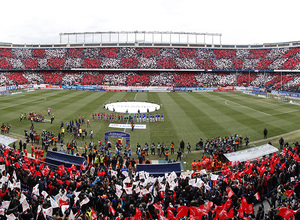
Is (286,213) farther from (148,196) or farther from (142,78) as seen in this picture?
(142,78)

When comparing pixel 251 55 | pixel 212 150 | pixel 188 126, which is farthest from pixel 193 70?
pixel 212 150

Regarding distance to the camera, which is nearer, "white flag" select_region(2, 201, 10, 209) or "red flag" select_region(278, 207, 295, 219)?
"red flag" select_region(278, 207, 295, 219)

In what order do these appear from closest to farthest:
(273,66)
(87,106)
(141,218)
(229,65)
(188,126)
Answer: (141,218)
(188,126)
(87,106)
(273,66)
(229,65)

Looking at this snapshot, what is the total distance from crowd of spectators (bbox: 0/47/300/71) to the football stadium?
426mm

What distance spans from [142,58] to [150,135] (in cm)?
6755

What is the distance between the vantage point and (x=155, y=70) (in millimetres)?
86312

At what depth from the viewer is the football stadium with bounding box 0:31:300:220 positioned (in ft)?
38.4

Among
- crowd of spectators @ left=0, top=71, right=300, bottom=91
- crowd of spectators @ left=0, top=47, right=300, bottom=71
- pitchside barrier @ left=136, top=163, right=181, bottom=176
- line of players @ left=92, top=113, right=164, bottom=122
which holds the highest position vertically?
crowd of spectators @ left=0, top=47, right=300, bottom=71

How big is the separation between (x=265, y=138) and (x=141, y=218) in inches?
881

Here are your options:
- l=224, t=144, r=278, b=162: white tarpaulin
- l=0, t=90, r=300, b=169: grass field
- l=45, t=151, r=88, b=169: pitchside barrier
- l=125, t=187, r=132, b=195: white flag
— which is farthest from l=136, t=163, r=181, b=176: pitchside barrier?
l=224, t=144, r=278, b=162: white tarpaulin

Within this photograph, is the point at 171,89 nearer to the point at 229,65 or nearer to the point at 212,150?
the point at 229,65

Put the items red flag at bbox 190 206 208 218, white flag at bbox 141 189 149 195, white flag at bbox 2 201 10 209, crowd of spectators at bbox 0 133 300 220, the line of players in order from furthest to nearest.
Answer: the line of players
white flag at bbox 141 189 149 195
white flag at bbox 2 201 10 209
crowd of spectators at bbox 0 133 300 220
red flag at bbox 190 206 208 218

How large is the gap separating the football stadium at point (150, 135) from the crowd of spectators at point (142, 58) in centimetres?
43

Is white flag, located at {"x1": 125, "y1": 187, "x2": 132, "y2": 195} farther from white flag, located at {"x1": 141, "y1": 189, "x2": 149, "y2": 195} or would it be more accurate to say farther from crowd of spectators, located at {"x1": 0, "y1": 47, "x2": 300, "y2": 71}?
crowd of spectators, located at {"x1": 0, "y1": 47, "x2": 300, "y2": 71}
